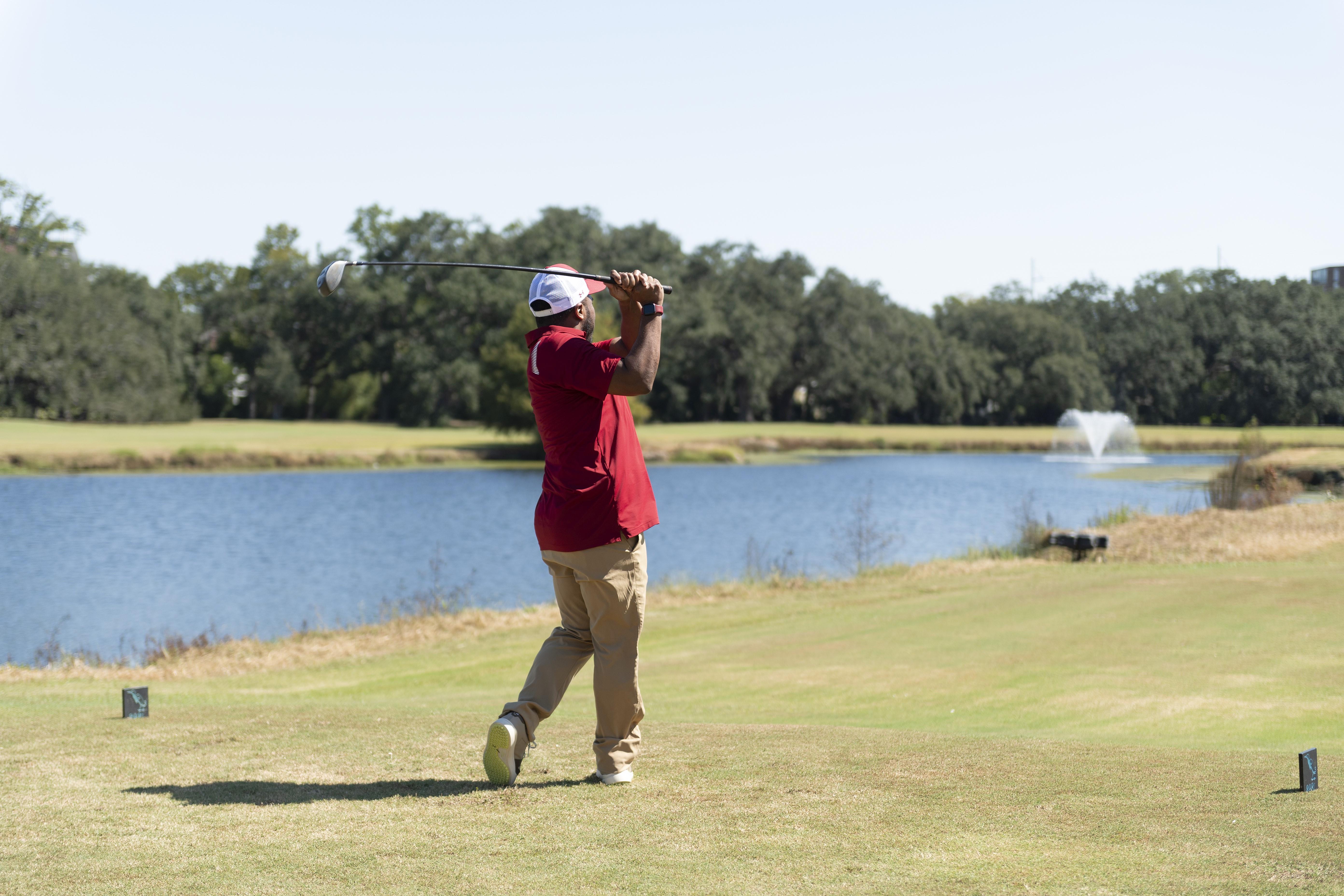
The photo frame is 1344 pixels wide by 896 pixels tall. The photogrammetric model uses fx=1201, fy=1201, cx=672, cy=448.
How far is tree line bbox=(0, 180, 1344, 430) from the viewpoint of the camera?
312 feet

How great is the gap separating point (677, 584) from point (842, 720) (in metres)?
12.8

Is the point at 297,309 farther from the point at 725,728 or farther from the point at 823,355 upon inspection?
the point at 725,728

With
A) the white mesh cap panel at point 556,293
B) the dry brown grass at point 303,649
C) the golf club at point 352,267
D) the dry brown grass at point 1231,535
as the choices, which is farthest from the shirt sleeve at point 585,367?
the dry brown grass at point 1231,535

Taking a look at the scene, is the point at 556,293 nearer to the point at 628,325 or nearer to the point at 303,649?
the point at 628,325

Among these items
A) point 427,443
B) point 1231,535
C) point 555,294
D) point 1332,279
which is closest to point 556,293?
point 555,294

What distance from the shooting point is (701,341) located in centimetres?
9556

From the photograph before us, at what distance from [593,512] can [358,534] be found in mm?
30159

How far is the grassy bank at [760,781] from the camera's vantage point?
394 cm

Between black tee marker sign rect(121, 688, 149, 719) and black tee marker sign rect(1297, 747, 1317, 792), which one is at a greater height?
black tee marker sign rect(1297, 747, 1317, 792)

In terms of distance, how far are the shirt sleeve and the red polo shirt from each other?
39 mm

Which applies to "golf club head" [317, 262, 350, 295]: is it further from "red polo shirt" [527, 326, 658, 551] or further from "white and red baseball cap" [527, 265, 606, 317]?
"red polo shirt" [527, 326, 658, 551]

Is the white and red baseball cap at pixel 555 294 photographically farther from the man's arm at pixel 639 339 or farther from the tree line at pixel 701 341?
the tree line at pixel 701 341

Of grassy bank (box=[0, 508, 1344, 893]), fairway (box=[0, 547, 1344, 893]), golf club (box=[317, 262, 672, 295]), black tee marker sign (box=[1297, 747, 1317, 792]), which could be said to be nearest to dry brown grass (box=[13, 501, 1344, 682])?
grassy bank (box=[0, 508, 1344, 893])

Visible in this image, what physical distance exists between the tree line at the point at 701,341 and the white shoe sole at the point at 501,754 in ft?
268
